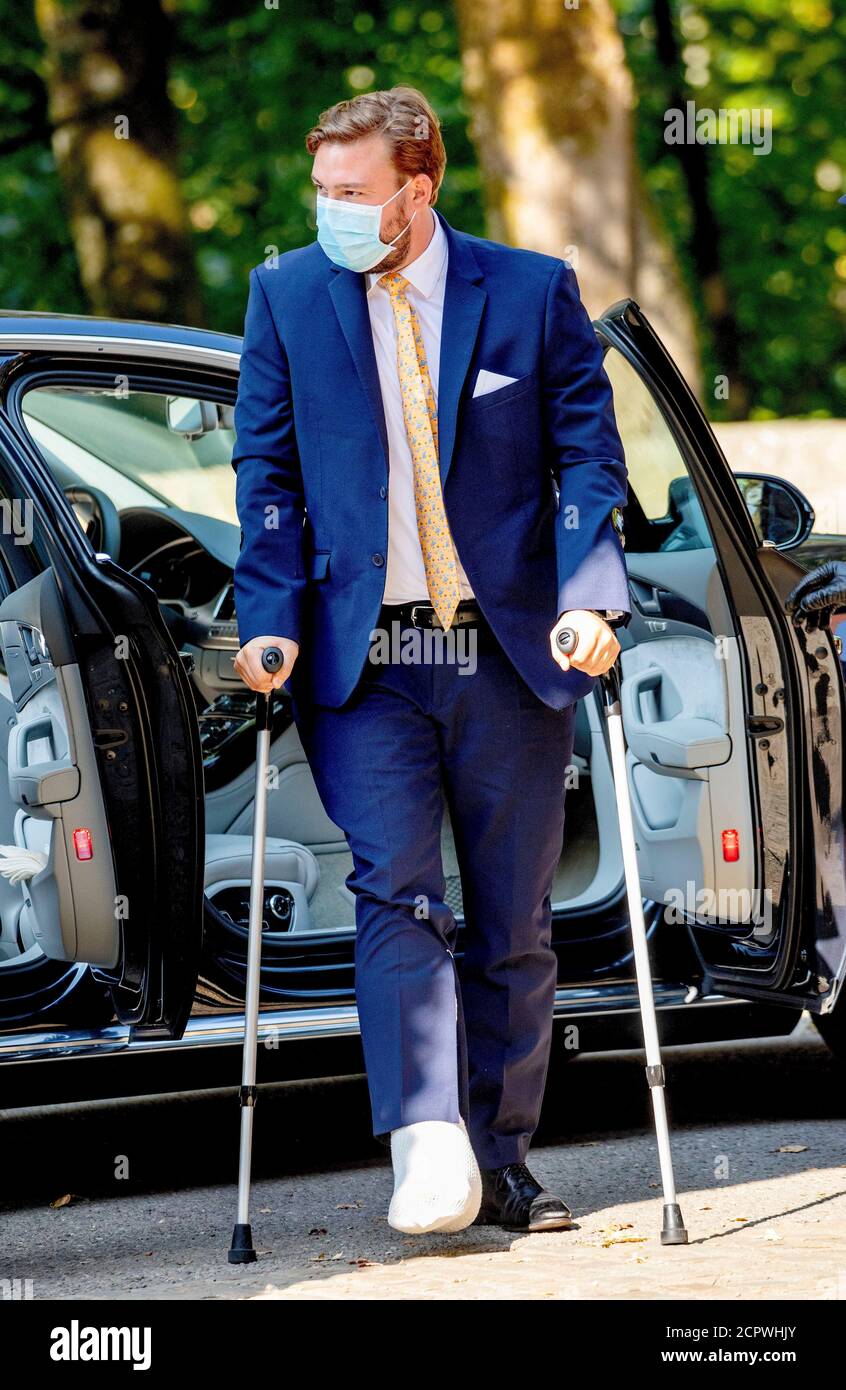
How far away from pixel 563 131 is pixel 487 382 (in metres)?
7.52

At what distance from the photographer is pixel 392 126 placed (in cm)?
387

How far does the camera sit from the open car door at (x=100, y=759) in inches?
162

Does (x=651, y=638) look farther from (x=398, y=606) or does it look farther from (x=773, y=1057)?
(x=773, y=1057)

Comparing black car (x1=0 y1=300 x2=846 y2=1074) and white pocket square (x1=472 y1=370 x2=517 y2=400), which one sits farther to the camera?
black car (x1=0 y1=300 x2=846 y2=1074)

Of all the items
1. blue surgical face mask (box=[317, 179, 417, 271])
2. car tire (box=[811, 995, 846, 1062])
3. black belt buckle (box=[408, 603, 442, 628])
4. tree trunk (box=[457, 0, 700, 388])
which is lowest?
car tire (box=[811, 995, 846, 1062])

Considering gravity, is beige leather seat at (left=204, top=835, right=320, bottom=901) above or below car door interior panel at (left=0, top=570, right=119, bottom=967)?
below

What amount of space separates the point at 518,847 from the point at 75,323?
155 centimetres

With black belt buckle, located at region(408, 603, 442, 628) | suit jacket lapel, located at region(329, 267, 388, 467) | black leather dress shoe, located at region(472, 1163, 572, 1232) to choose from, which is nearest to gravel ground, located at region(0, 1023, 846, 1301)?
black leather dress shoe, located at region(472, 1163, 572, 1232)

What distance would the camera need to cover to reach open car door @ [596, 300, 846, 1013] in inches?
178

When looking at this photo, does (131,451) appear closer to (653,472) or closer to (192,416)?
(192,416)

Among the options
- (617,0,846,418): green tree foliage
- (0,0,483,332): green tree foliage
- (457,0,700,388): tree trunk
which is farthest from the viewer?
(617,0,846,418): green tree foliage

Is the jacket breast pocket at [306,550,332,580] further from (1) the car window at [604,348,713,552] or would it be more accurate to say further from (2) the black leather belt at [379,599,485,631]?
(1) the car window at [604,348,713,552]

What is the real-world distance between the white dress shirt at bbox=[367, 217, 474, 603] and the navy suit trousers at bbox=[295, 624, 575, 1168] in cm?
17

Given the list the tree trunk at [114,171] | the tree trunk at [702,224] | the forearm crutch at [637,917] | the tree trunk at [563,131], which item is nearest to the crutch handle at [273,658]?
the forearm crutch at [637,917]
